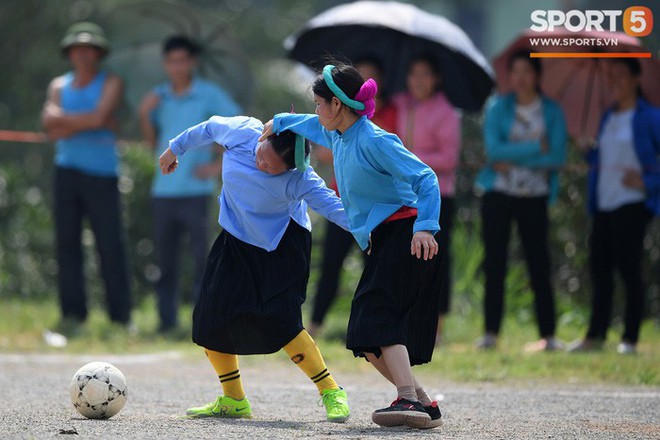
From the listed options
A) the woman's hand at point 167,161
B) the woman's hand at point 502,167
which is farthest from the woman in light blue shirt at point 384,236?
the woman's hand at point 502,167

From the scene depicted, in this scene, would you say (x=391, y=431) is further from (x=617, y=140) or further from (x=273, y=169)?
(x=617, y=140)

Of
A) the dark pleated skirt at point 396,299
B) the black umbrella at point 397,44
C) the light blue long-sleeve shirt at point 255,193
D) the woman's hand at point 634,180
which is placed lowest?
the dark pleated skirt at point 396,299

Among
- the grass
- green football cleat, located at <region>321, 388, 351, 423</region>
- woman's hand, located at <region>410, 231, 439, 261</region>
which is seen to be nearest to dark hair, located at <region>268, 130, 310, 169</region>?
woman's hand, located at <region>410, 231, 439, 261</region>

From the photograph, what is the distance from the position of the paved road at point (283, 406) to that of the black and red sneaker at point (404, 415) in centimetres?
5

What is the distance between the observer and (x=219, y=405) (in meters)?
6.40

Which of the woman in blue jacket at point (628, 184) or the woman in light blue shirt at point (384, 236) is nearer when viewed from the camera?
the woman in light blue shirt at point (384, 236)

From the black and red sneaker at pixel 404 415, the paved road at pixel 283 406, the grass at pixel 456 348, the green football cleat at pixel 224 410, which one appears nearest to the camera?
the paved road at pixel 283 406

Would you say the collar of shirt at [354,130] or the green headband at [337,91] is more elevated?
the green headband at [337,91]

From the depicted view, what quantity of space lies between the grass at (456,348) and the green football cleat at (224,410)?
100.0 inches

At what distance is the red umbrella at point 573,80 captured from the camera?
1016 cm

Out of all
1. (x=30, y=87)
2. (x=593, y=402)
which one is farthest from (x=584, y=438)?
(x=30, y=87)

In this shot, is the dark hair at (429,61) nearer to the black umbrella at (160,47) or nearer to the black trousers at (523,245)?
the black trousers at (523,245)

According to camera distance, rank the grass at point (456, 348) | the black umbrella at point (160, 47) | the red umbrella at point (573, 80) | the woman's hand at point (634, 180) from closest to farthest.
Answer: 1. the grass at point (456, 348)
2. the woman's hand at point (634, 180)
3. the red umbrella at point (573, 80)
4. the black umbrella at point (160, 47)

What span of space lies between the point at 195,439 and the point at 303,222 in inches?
65.1
